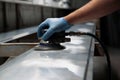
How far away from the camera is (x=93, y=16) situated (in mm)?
1179

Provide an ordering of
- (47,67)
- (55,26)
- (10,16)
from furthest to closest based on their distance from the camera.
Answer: (10,16) → (55,26) → (47,67)

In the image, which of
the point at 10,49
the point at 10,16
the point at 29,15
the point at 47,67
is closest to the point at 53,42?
the point at 10,49

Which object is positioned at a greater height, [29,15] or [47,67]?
[29,15]

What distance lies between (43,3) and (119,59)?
1.60m

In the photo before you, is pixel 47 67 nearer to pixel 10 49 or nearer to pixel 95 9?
pixel 95 9

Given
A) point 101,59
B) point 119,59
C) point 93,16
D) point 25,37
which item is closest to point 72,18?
point 93,16

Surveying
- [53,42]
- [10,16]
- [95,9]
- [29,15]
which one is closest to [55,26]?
[53,42]

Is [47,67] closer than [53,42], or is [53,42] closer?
[47,67]

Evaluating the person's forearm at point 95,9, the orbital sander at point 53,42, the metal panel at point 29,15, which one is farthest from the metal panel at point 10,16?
the person's forearm at point 95,9

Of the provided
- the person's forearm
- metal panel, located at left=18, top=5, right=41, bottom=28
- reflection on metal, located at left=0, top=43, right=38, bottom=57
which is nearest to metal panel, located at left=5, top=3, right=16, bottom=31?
metal panel, located at left=18, top=5, right=41, bottom=28

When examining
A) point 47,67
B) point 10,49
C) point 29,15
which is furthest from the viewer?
point 29,15

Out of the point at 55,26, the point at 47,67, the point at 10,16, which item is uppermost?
the point at 10,16

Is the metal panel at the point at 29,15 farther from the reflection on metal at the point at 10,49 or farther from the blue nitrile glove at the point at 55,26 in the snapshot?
the blue nitrile glove at the point at 55,26

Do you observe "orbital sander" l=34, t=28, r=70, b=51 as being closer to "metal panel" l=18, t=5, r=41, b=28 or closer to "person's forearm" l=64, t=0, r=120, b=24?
"person's forearm" l=64, t=0, r=120, b=24
